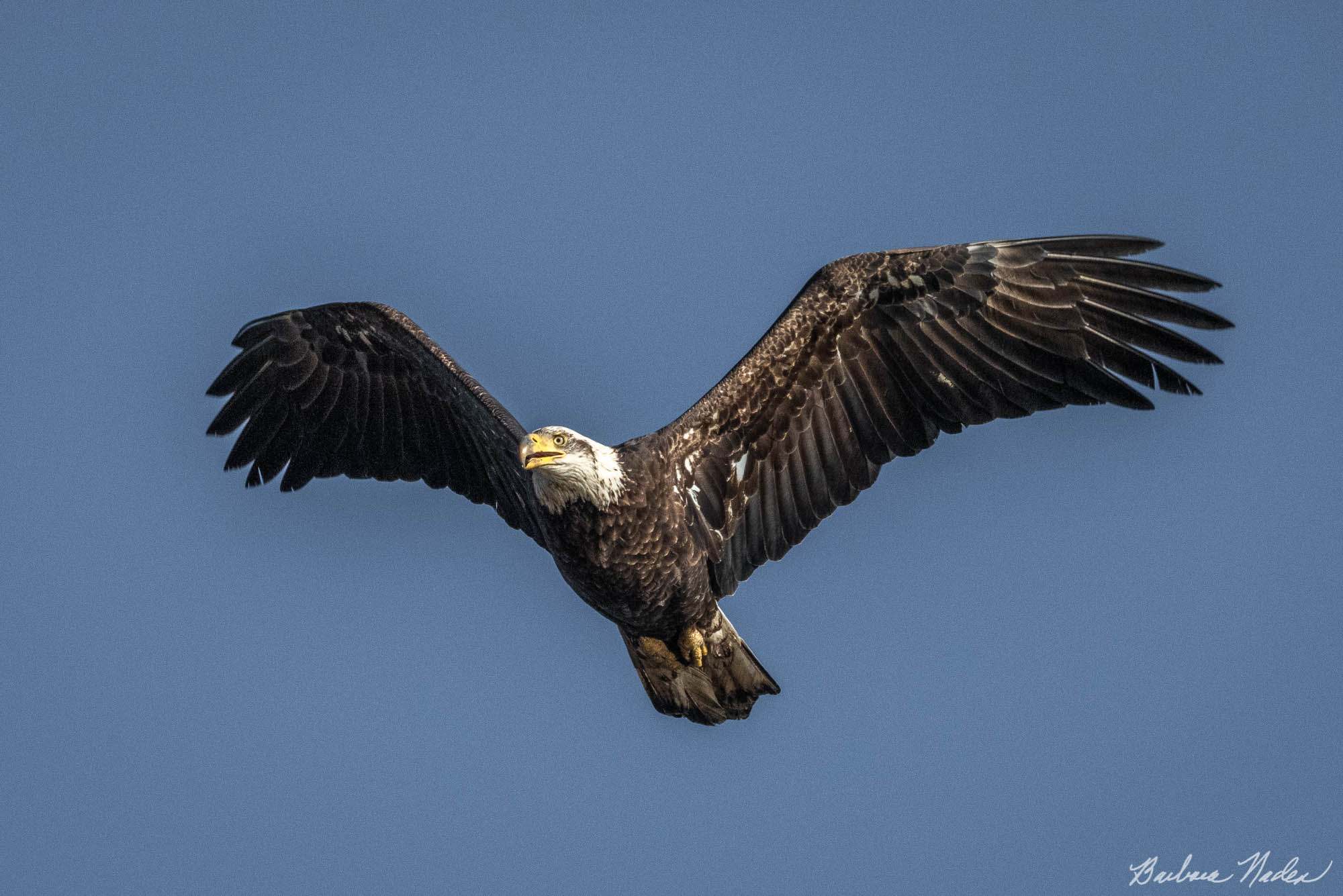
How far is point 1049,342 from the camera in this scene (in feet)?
42.5

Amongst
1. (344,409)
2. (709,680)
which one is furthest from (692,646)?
(344,409)

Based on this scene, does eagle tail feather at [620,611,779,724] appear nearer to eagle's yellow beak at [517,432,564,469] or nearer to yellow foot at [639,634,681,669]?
yellow foot at [639,634,681,669]

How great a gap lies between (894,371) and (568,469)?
2.71 metres

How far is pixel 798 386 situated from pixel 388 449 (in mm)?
3501

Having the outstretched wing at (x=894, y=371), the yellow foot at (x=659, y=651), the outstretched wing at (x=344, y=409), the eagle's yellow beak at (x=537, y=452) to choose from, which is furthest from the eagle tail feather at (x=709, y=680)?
the eagle's yellow beak at (x=537, y=452)

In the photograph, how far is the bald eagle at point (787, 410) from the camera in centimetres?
1249

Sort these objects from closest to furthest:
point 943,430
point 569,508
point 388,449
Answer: point 569,508 < point 943,430 < point 388,449

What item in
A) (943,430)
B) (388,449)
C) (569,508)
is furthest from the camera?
(388,449)

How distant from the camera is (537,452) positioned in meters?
12.1

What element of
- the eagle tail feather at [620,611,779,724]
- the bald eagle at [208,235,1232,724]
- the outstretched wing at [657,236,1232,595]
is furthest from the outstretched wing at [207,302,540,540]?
the outstretched wing at [657,236,1232,595]

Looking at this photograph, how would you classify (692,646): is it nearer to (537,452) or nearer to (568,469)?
(568,469)

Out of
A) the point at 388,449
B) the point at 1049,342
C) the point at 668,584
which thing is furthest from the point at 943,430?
the point at 388,449

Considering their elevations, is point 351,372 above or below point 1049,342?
above

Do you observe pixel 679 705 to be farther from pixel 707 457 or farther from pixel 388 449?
pixel 388 449
